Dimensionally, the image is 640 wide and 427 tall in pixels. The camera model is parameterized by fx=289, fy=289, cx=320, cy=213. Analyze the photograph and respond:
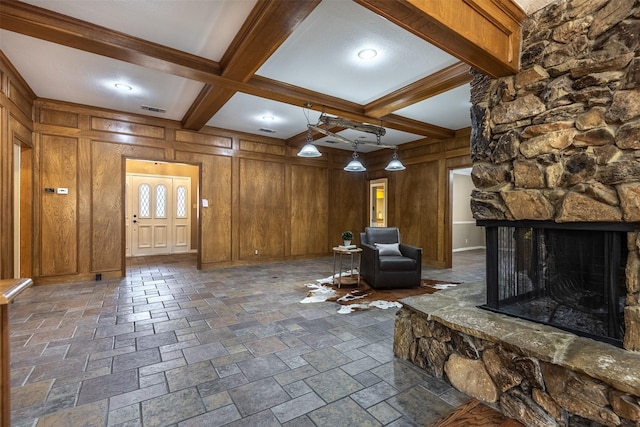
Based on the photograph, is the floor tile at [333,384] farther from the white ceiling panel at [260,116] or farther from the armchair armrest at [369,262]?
the white ceiling panel at [260,116]

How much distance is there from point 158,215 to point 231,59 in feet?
20.6

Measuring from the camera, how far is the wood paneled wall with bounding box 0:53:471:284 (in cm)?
453

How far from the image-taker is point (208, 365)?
2.25 m

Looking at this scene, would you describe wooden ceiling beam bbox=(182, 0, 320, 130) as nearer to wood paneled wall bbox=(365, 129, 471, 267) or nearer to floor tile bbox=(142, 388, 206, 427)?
floor tile bbox=(142, 388, 206, 427)

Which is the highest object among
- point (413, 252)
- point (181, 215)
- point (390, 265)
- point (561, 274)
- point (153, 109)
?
point (153, 109)

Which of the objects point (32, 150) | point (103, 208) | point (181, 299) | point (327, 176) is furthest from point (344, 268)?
point (32, 150)

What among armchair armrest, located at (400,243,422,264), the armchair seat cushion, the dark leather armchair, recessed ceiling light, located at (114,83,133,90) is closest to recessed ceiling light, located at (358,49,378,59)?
the dark leather armchair

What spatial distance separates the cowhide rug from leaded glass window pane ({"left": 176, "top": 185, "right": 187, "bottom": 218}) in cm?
525

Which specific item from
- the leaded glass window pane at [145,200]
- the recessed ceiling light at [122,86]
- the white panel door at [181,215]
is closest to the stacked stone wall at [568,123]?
the recessed ceiling light at [122,86]

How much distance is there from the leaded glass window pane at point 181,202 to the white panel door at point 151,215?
0.18 m

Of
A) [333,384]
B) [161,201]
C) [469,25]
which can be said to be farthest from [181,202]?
[469,25]

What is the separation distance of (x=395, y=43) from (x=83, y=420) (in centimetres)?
371

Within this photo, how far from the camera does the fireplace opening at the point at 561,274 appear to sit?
1.67 meters

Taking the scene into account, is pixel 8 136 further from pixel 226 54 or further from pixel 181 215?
pixel 181 215
